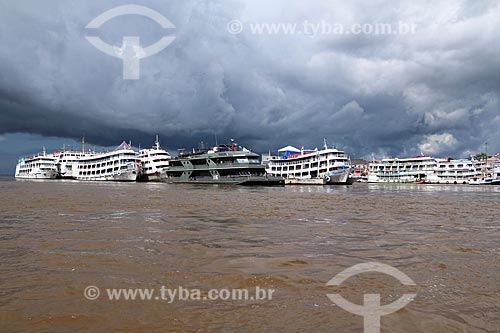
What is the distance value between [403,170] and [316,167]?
45.2m

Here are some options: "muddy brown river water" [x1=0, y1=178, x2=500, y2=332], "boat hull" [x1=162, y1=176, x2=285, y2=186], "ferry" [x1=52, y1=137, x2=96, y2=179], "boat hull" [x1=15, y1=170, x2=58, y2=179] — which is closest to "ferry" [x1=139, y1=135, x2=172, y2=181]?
"boat hull" [x1=162, y1=176, x2=285, y2=186]

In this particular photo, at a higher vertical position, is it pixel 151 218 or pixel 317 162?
pixel 317 162

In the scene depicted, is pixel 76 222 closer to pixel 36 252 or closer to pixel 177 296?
pixel 36 252

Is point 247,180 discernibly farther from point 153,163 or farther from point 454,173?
point 454,173

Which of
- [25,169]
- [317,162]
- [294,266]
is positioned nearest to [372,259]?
[294,266]

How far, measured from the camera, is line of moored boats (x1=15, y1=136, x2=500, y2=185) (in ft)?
190

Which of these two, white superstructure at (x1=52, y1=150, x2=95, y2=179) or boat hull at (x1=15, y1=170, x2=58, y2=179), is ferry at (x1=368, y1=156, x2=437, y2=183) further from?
boat hull at (x1=15, y1=170, x2=58, y2=179)

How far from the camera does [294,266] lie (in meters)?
5.64

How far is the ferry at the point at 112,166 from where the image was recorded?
84.6m

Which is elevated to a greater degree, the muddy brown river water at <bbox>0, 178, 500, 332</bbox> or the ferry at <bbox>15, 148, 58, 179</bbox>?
the ferry at <bbox>15, 148, 58, 179</bbox>

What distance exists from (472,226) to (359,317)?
9355 mm

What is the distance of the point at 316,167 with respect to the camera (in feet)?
242

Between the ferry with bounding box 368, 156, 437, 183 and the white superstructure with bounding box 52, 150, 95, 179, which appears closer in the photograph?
the ferry with bounding box 368, 156, 437, 183

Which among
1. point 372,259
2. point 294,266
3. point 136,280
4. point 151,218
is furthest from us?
point 151,218
